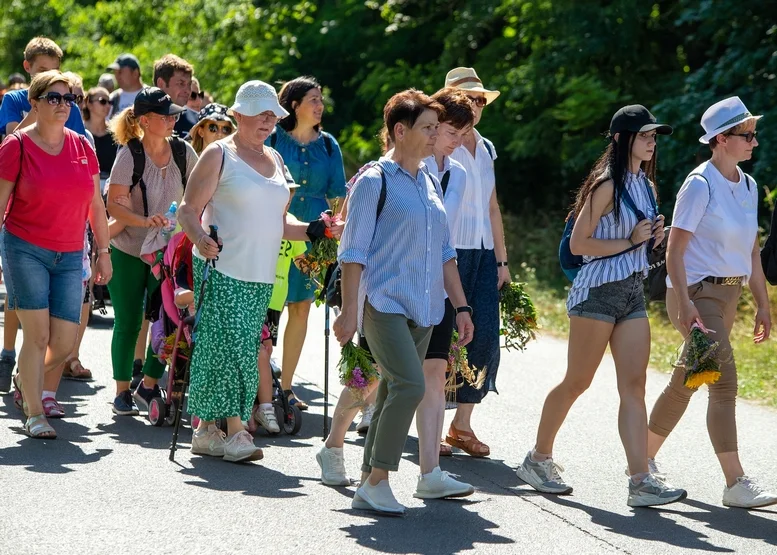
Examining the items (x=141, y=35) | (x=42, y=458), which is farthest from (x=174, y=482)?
(x=141, y=35)

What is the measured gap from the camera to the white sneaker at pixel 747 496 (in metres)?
6.51

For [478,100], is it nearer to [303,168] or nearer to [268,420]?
[303,168]

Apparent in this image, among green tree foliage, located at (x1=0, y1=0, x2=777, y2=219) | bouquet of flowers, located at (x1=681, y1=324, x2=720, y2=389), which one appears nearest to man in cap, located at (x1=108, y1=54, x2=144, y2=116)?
green tree foliage, located at (x1=0, y1=0, x2=777, y2=219)

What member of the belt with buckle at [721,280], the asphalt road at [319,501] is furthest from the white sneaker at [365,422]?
the belt with buckle at [721,280]

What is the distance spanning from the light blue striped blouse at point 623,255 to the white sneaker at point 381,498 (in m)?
1.36

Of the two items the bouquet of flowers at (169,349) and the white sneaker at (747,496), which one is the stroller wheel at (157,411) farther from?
the white sneaker at (747,496)

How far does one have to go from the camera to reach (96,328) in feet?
40.3

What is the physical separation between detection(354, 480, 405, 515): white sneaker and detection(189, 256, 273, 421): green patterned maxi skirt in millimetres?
1365

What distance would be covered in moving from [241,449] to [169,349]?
1.16 meters

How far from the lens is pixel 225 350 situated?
733 cm

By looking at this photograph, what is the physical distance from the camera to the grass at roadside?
10.1 metres

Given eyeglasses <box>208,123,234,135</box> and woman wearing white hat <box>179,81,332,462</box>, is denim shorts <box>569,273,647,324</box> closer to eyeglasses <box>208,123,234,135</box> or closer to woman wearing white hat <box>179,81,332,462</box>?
woman wearing white hat <box>179,81,332,462</box>

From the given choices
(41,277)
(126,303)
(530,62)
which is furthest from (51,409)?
(530,62)

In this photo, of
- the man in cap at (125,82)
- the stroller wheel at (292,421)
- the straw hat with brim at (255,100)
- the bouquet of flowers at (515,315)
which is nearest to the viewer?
the straw hat with brim at (255,100)
